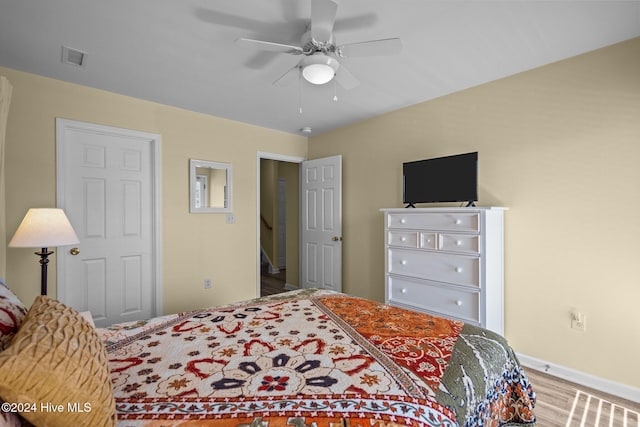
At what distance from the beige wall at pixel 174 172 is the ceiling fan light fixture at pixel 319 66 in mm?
2223

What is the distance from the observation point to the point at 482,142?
2.93m

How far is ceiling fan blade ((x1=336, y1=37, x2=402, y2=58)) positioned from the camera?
1792mm

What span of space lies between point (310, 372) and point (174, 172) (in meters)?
3.12

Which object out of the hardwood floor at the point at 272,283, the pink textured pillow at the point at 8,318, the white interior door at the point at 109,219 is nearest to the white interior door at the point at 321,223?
the hardwood floor at the point at 272,283

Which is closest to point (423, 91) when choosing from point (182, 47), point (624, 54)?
point (624, 54)

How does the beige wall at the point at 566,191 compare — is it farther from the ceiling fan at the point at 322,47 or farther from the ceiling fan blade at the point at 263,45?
the ceiling fan blade at the point at 263,45

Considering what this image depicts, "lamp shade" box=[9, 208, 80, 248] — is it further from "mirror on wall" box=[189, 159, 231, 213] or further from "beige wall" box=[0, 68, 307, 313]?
"mirror on wall" box=[189, 159, 231, 213]

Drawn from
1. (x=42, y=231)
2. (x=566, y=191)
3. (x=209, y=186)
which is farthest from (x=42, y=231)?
(x=566, y=191)

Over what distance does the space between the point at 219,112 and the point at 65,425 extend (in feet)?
11.5

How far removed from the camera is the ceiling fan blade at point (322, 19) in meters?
1.56

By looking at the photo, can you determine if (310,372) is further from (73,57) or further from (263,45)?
(73,57)

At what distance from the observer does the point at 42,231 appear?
2195 mm

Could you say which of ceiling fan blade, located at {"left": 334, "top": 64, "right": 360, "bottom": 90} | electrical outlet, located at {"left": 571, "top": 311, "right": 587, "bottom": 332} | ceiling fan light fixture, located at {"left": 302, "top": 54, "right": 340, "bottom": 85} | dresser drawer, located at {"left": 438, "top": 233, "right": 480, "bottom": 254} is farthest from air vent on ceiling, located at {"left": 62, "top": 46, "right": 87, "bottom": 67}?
electrical outlet, located at {"left": 571, "top": 311, "right": 587, "bottom": 332}

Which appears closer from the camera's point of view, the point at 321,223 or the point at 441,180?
the point at 441,180
